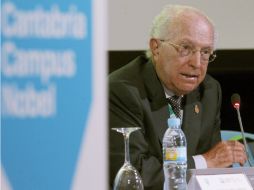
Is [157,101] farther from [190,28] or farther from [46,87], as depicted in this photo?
[46,87]

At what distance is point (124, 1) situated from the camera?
2479 mm

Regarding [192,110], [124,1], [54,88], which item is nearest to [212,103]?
[192,110]

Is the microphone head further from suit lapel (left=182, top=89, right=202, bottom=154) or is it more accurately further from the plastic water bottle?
the plastic water bottle

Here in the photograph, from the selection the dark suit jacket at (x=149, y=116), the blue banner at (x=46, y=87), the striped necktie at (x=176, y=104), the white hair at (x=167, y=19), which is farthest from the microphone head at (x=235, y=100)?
the blue banner at (x=46, y=87)

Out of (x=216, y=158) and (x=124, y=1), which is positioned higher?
(x=124, y=1)

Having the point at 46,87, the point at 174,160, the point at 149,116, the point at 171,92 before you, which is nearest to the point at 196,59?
the point at 171,92

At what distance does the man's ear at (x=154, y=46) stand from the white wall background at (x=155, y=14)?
7 centimetres

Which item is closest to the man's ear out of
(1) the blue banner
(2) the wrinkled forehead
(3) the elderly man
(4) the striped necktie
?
(3) the elderly man

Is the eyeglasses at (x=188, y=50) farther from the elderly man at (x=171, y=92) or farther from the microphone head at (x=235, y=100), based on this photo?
the microphone head at (x=235, y=100)

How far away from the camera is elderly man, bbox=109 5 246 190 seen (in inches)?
79.8

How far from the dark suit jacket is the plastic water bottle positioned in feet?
0.13

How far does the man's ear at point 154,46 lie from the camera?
2.30m

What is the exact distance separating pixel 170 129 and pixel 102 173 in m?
1.62

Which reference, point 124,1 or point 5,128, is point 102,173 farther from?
point 124,1
